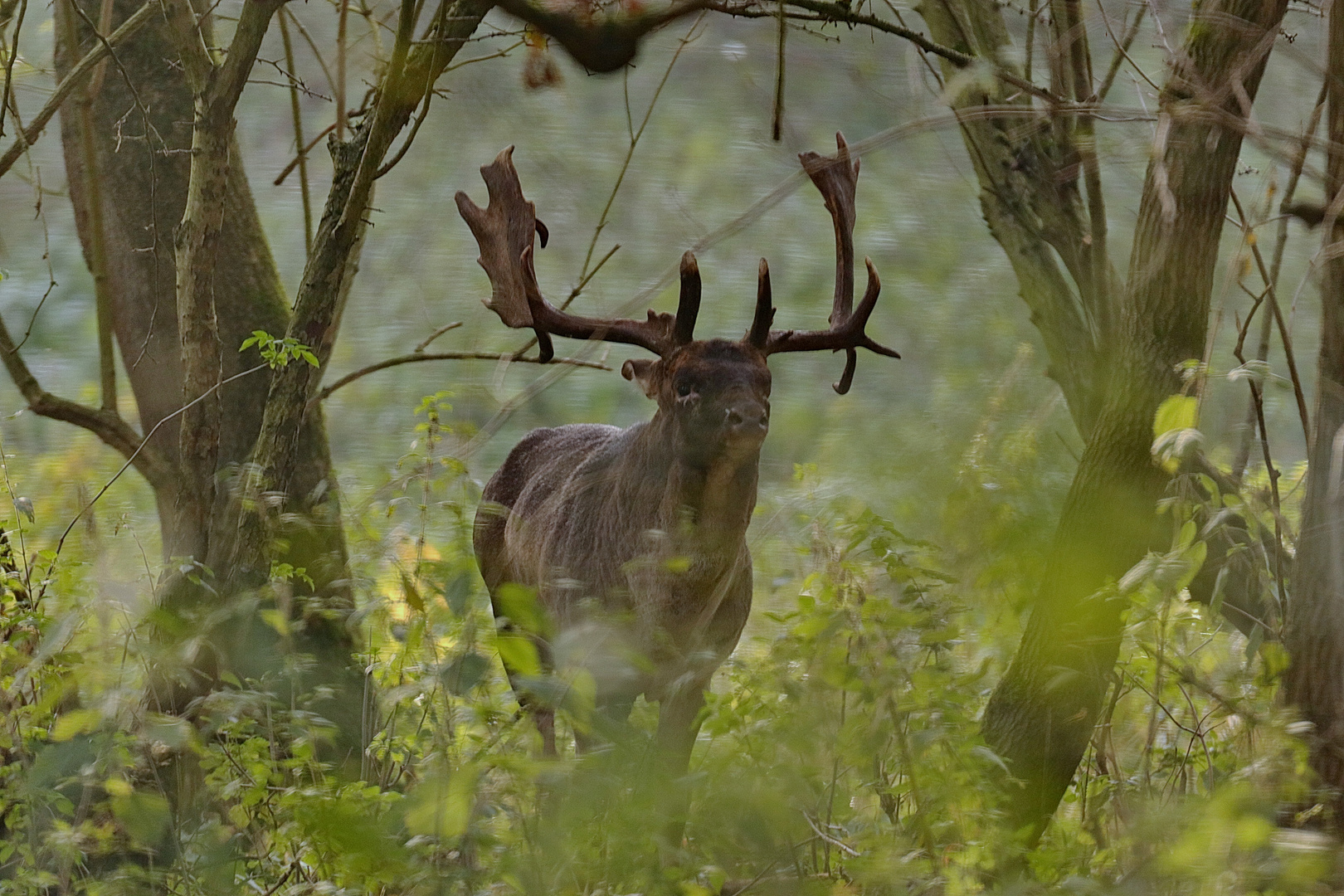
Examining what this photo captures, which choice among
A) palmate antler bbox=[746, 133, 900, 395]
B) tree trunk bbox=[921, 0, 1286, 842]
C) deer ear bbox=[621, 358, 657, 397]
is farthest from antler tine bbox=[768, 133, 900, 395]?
tree trunk bbox=[921, 0, 1286, 842]

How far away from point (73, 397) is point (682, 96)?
2456mm

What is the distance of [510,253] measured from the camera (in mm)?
3402

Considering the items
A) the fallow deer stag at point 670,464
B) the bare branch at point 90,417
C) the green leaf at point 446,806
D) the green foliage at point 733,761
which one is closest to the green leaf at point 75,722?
the green foliage at point 733,761

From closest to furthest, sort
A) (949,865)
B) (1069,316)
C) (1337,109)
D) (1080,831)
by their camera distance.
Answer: (949,865)
(1337,109)
(1080,831)
(1069,316)

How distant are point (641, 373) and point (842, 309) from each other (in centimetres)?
53

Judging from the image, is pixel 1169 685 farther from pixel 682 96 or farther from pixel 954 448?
pixel 682 96

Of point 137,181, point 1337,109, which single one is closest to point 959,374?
point 1337,109

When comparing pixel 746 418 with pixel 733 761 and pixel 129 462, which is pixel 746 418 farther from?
pixel 129 462

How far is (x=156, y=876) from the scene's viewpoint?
2.11 metres

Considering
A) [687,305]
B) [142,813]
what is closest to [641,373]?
[687,305]

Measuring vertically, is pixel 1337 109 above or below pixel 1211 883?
above

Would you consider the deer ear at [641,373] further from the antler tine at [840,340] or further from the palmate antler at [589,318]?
the antler tine at [840,340]

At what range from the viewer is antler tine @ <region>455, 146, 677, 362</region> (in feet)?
10.9

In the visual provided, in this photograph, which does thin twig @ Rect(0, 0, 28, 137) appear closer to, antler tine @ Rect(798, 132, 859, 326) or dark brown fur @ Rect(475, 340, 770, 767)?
dark brown fur @ Rect(475, 340, 770, 767)
